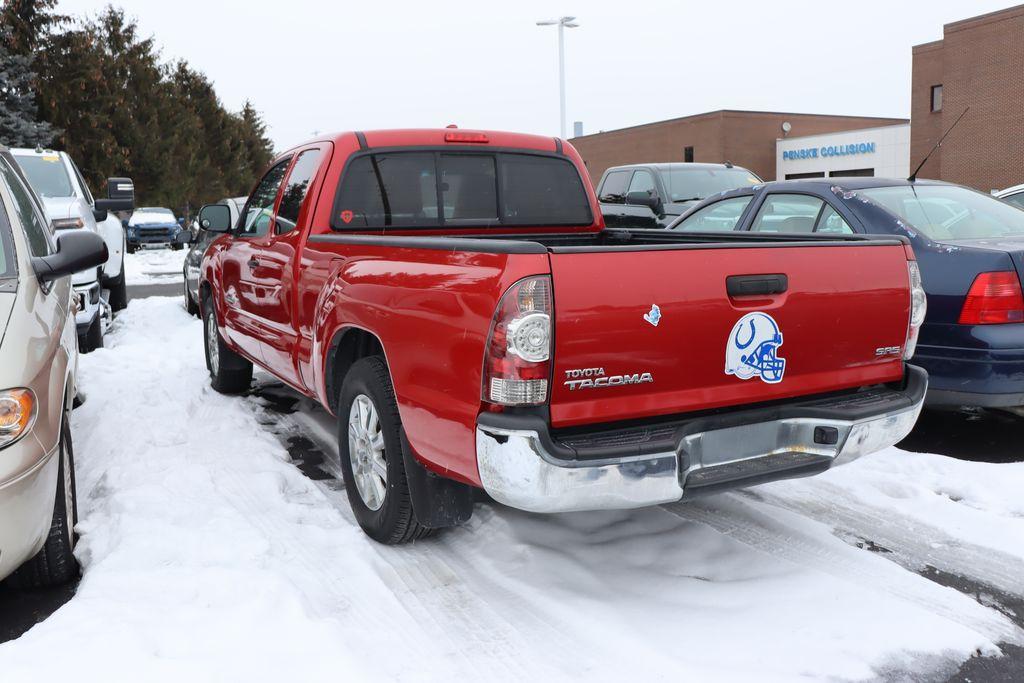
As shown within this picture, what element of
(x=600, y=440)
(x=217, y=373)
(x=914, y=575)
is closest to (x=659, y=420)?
(x=600, y=440)

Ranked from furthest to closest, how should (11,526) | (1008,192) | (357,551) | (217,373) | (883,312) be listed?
(1008,192) → (217,373) → (357,551) → (883,312) → (11,526)

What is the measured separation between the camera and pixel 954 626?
3.12 metres

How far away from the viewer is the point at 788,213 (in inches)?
243

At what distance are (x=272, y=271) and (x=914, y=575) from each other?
3702mm

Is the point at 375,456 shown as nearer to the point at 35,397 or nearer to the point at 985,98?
the point at 35,397

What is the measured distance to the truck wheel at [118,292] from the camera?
11047mm

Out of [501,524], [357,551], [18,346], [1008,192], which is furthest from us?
[1008,192]

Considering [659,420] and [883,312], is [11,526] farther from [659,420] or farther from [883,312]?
[883,312]

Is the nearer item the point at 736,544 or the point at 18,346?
the point at 18,346

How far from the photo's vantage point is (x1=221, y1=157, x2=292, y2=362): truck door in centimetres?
550

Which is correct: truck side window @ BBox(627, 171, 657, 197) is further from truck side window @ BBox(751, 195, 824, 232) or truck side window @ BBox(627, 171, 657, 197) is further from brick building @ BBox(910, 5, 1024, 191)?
brick building @ BBox(910, 5, 1024, 191)

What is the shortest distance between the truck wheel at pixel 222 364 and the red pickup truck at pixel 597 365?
2.52m

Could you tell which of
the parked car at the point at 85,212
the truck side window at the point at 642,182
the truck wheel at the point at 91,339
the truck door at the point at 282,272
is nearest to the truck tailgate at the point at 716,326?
the truck door at the point at 282,272

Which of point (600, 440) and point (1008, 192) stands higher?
point (1008, 192)
